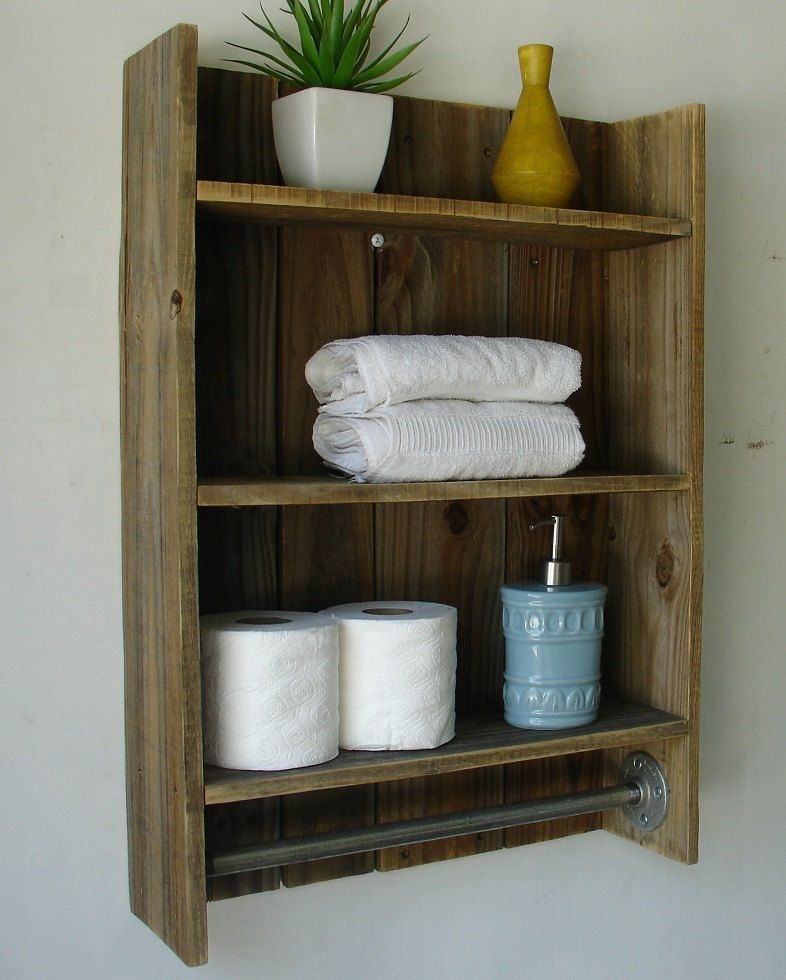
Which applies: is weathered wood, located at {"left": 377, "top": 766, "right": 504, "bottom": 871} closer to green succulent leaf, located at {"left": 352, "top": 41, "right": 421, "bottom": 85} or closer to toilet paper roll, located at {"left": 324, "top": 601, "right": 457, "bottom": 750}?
toilet paper roll, located at {"left": 324, "top": 601, "right": 457, "bottom": 750}

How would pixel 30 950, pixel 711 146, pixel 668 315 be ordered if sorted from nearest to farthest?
1. pixel 30 950
2. pixel 668 315
3. pixel 711 146

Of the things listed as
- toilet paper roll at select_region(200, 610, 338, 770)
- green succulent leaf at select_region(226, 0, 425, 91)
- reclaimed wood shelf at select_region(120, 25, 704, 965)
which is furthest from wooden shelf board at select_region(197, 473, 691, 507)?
green succulent leaf at select_region(226, 0, 425, 91)

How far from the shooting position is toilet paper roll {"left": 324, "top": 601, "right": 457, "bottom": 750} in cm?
90

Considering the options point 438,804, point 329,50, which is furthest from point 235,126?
point 438,804

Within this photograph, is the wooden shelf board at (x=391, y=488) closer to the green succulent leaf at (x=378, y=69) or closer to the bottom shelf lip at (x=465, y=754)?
the bottom shelf lip at (x=465, y=754)

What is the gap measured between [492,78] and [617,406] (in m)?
0.33

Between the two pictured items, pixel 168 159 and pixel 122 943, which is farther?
pixel 122 943

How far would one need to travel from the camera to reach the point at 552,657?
993mm

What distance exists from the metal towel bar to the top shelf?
0.49 metres

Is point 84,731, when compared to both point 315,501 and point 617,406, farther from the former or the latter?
point 617,406

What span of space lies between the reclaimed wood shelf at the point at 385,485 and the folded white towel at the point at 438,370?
7cm

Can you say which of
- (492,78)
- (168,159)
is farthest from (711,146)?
(168,159)

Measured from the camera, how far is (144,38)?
93 cm

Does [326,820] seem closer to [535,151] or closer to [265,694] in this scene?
[265,694]
